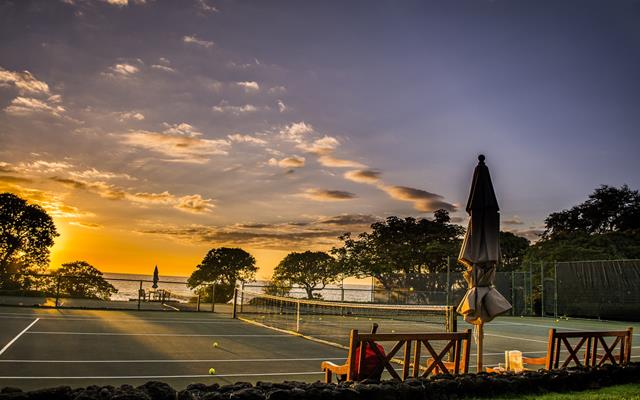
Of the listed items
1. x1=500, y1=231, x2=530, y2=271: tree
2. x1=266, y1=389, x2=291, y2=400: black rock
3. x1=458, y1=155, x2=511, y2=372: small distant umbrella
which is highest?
x1=500, y1=231, x2=530, y2=271: tree

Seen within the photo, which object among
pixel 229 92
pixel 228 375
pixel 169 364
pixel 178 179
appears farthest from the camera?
pixel 178 179

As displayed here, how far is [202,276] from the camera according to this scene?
54500mm

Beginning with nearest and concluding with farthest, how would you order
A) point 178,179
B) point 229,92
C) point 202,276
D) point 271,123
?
point 229,92, point 271,123, point 178,179, point 202,276

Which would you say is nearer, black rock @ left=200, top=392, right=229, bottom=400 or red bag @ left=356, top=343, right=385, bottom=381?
black rock @ left=200, top=392, right=229, bottom=400

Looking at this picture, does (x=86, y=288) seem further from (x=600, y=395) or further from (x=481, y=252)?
(x=600, y=395)

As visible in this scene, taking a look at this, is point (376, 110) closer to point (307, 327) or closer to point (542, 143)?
point (542, 143)

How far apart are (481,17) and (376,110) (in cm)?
484

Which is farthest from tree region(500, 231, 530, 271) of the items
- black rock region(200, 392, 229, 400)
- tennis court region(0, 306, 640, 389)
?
black rock region(200, 392, 229, 400)

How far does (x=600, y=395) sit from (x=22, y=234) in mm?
35200

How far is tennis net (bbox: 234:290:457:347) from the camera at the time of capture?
14502mm

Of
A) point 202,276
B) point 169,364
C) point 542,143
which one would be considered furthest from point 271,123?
point 202,276

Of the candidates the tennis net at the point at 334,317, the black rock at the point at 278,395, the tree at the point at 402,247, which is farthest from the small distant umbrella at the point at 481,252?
the tree at the point at 402,247

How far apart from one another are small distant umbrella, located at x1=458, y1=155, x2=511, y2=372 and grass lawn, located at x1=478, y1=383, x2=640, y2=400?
128 centimetres

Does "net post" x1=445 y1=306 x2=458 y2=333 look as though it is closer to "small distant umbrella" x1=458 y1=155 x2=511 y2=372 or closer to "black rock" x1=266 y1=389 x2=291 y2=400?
"small distant umbrella" x1=458 y1=155 x2=511 y2=372
